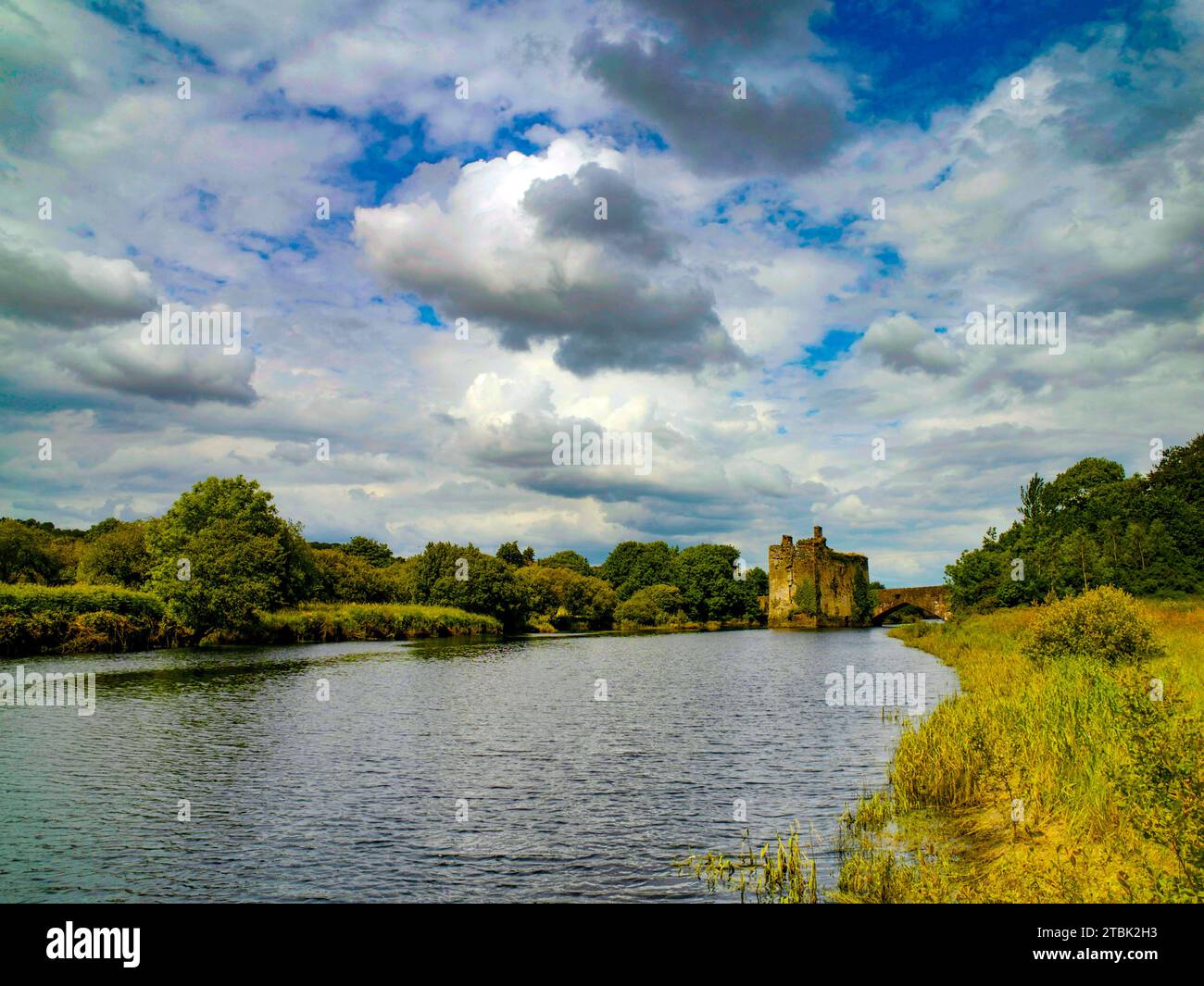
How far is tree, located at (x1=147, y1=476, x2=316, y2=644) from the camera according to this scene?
234 ft

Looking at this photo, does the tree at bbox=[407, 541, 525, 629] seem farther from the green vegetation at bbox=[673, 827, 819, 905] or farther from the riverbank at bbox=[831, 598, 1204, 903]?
the green vegetation at bbox=[673, 827, 819, 905]

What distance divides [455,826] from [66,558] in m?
110

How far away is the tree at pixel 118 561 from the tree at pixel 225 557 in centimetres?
175

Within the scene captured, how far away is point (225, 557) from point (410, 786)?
63.1 metres

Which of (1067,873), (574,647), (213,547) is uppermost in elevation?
(213,547)

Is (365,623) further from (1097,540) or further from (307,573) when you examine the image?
(1097,540)

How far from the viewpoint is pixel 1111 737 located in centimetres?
1491

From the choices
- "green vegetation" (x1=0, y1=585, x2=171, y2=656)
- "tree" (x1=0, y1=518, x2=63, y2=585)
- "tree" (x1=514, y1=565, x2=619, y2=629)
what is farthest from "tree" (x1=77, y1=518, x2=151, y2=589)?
"tree" (x1=514, y1=565, x2=619, y2=629)

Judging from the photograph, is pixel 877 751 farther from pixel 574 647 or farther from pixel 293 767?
pixel 574 647

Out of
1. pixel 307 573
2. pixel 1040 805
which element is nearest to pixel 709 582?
pixel 307 573

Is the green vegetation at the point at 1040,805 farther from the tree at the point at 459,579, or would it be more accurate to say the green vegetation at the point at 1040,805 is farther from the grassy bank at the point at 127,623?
the tree at the point at 459,579

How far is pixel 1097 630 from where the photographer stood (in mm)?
29781

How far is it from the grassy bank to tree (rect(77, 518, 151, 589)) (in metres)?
22.4
